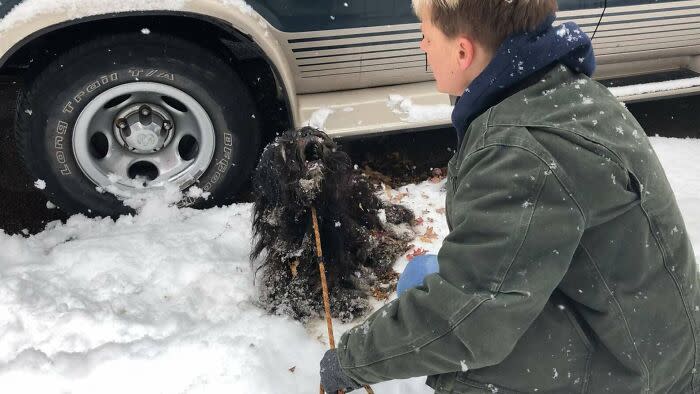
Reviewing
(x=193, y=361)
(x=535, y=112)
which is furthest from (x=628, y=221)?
(x=193, y=361)

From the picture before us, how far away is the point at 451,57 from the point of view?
5.04 ft

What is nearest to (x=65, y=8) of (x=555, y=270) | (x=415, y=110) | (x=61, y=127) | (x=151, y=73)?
(x=151, y=73)

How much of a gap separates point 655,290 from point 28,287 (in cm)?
256

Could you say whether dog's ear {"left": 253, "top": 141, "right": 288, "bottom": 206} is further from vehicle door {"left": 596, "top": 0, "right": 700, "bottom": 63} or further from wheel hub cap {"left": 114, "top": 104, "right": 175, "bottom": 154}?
vehicle door {"left": 596, "top": 0, "right": 700, "bottom": 63}

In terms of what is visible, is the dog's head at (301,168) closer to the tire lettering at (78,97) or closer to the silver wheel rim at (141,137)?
the silver wheel rim at (141,137)

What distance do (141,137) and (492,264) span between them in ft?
7.78

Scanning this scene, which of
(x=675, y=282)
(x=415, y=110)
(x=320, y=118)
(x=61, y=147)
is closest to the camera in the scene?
(x=675, y=282)

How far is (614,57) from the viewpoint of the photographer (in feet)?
12.7

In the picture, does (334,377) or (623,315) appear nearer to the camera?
(623,315)

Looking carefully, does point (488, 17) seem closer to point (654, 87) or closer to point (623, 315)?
point (623, 315)

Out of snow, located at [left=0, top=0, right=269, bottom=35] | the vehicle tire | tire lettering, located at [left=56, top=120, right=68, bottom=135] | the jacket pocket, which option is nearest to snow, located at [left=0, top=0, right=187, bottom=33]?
snow, located at [left=0, top=0, right=269, bottom=35]

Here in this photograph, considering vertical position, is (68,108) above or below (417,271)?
above

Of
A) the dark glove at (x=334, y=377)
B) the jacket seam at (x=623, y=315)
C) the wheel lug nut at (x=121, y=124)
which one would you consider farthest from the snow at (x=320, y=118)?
the jacket seam at (x=623, y=315)

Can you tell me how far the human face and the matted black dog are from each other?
887 millimetres
